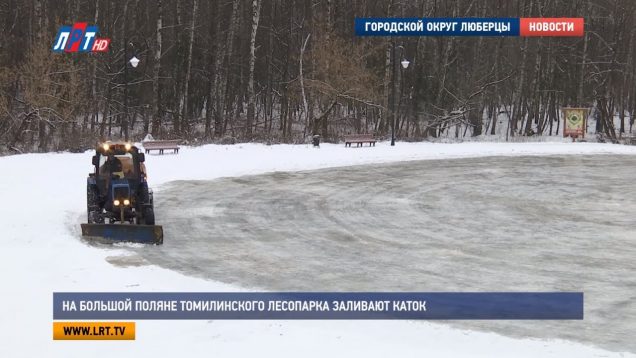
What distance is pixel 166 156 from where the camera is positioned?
26.9 m

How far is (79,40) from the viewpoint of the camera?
40.3m

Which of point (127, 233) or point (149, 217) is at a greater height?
point (149, 217)

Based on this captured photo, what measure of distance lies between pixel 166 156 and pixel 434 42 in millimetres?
32393

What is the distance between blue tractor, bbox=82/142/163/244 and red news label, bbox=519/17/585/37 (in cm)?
3920

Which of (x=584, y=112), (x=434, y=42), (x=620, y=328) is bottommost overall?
(x=620, y=328)

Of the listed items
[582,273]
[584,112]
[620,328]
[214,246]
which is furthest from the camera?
[584,112]

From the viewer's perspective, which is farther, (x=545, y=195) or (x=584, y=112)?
(x=584, y=112)

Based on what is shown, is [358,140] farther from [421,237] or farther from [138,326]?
[138,326]

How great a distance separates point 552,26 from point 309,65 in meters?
18.8

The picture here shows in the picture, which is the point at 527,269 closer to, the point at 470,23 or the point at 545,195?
the point at 545,195

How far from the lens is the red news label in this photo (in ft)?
153

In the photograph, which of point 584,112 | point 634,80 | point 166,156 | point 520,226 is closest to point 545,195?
point 520,226

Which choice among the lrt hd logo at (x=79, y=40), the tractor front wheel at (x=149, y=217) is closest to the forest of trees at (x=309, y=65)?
the lrt hd logo at (x=79, y=40)
